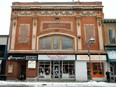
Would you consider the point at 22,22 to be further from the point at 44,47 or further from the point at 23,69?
the point at 23,69

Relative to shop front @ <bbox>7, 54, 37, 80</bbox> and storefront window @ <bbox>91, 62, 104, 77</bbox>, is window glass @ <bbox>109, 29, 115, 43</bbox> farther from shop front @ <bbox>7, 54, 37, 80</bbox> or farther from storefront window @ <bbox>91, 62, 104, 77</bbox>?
shop front @ <bbox>7, 54, 37, 80</bbox>

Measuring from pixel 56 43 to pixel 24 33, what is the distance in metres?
5.34

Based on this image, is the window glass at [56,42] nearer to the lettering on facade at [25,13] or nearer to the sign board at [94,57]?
the sign board at [94,57]

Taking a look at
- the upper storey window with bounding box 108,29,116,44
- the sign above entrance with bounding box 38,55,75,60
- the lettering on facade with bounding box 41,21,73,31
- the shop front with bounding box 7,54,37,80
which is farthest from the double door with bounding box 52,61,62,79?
the upper storey window with bounding box 108,29,116,44

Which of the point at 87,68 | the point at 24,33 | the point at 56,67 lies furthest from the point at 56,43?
the point at 87,68

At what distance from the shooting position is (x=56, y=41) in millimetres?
31203

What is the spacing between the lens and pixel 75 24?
31.5 metres

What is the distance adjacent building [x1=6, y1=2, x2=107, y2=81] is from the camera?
2992cm

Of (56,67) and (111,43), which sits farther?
(111,43)

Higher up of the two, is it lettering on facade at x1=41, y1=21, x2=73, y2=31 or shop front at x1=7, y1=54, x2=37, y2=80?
lettering on facade at x1=41, y1=21, x2=73, y2=31

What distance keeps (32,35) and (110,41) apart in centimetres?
1230

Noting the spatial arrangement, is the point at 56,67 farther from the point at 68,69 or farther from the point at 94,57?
the point at 94,57

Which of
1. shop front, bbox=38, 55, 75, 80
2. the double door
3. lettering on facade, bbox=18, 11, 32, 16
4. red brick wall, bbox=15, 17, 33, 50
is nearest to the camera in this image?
shop front, bbox=38, 55, 75, 80

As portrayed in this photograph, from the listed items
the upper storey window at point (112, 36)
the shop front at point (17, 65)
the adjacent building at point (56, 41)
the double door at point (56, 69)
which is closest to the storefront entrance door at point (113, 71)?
the adjacent building at point (56, 41)
